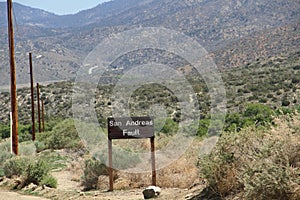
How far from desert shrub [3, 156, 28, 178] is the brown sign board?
15.1ft

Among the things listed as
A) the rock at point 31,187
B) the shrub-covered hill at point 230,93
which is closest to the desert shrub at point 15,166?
the rock at point 31,187

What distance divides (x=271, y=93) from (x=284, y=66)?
509 inches

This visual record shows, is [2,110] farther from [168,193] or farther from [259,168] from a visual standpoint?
[259,168]

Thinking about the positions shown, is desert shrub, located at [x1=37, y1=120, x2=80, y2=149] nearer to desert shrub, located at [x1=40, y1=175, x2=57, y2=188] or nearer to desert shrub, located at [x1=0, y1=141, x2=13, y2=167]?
desert shrub, located at [x1=0, y1=141, x2=13, y2=167]

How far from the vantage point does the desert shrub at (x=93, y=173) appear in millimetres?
16000

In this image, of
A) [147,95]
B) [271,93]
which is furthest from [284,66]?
[147,95]

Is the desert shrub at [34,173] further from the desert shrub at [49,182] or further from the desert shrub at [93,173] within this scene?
the desert shrub at [93,173]

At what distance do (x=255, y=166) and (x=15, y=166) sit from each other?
11.0 metres

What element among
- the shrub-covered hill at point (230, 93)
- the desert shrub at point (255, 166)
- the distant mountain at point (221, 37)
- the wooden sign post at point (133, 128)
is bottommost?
the desert shrub at point (255, 166)

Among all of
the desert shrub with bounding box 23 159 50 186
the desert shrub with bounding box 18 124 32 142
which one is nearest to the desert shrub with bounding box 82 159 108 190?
the desert shrub with bounding box 23 159 50 186

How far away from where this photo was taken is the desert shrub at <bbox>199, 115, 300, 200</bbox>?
28.7ft

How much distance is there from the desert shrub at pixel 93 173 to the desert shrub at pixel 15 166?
98.9 inches

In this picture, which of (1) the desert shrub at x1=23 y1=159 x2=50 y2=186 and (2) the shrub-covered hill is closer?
(1) the desert shrub at x1=23 y1=159 x2=50 y2=186

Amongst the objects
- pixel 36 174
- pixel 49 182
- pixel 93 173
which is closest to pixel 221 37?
pixel 93 173
